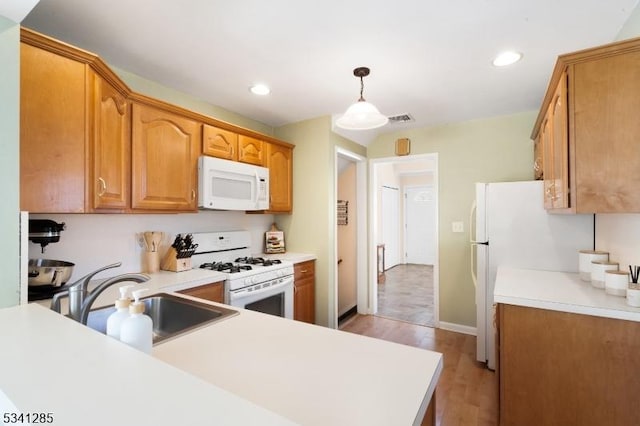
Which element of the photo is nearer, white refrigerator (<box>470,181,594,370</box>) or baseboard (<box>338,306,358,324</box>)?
white refrigerator (<box>470,181,594,370</box>)

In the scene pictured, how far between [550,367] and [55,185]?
2.65 metres

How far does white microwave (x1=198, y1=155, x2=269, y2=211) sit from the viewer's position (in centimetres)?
244

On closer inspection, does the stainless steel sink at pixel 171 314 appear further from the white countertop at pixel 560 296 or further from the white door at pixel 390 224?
the white door at pixel 390 224

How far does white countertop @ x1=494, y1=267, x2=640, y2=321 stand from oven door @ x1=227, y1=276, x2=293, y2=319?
5.34ft

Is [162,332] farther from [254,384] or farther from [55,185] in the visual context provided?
[254,384]

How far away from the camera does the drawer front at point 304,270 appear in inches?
116

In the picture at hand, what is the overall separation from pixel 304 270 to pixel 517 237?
1.91m

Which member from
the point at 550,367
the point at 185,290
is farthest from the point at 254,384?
the point at 550,367

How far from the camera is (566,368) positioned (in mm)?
1531

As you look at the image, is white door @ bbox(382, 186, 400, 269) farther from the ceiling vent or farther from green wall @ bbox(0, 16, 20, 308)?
green wall @ bbox(0, 16, 20, 308)

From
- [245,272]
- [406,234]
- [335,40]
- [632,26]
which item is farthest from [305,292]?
[406,234]

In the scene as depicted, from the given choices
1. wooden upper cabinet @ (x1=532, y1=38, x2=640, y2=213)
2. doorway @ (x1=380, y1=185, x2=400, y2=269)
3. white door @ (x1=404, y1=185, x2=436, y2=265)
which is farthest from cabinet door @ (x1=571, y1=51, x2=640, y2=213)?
white door @ (x1=404, y1=185, x2=436, y2=265)

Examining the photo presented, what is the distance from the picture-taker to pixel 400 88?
2.52 meters

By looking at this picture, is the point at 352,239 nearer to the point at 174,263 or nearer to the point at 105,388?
the point at 174,263
